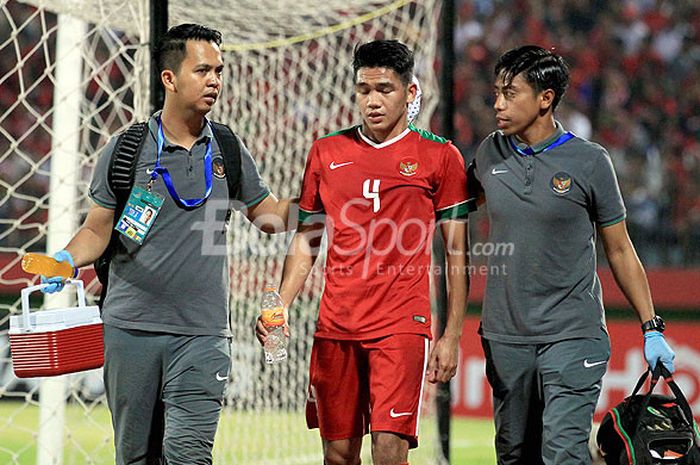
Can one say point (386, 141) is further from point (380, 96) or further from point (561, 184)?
point (561, 184)

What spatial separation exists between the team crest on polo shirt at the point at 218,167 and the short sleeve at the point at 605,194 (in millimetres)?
1594

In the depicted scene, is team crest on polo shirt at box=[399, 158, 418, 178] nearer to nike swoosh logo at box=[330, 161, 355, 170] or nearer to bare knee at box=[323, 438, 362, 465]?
nike swoosh logo at box=[330, 161, 355, 170]

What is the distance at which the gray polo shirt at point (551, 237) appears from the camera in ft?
16.0

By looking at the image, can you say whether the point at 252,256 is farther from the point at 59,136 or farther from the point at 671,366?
the point at 671,366

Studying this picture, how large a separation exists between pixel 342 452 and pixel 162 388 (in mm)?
861

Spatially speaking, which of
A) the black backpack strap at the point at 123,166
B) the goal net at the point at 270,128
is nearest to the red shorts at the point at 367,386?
the black backpack strap at the point at 123,166

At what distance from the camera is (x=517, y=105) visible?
16.2 ft

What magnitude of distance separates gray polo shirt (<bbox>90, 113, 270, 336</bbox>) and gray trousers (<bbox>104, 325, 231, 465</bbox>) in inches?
2.6

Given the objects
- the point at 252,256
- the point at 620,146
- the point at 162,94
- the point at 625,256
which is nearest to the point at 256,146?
the point at 252,256

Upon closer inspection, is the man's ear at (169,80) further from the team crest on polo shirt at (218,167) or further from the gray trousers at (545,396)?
the gray trousers at (545,396)

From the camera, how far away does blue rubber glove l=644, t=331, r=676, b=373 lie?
4.88 meters

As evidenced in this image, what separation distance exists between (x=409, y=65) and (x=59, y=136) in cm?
248

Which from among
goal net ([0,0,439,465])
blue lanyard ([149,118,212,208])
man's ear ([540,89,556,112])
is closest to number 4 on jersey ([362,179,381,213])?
blue lanyard ([149,118,212,208])

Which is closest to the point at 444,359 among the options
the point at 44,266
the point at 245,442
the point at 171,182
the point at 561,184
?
the point at 561,184
